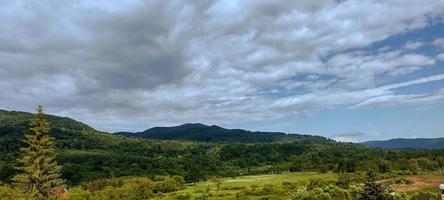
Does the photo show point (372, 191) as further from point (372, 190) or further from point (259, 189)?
point (259, 189)

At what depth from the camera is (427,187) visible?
143 metres

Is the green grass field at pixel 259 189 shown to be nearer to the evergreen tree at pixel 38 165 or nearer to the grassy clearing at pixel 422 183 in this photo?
the grassy clearing at pixel 422 183

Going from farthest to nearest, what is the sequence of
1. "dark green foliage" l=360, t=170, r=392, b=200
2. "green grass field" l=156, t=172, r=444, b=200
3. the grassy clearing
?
1. "green grass field" l=156, t=172, r=444, b=200
2. the grassy clearing
3. "dark green foliage" l=360, t=170, r=392, b=200

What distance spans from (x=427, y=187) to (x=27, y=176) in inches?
5085

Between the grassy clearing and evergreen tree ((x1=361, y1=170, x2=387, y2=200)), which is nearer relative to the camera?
evergreen tree ((x1=361, y1=170, x2=387, y2=200))

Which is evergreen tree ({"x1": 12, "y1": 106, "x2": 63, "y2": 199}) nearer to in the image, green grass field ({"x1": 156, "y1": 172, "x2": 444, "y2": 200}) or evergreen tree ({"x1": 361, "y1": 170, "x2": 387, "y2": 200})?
evergreen tree ({"x1": 361, "y1": 170, "x2": 387, "y2": 200})

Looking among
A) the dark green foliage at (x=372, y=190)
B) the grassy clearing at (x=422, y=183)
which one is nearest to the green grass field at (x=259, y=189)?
the grassy clearing at (x=422, y=183)

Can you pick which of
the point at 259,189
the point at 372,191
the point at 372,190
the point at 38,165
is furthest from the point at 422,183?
the point at 38,165

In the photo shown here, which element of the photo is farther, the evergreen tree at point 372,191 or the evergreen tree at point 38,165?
the evergreen tree at point 38,165

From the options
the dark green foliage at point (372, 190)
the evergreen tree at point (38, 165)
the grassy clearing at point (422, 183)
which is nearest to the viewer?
the dark green foliage at point (372, 190)

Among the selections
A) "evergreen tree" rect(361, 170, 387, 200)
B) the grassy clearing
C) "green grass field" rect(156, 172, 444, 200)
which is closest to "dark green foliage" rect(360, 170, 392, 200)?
"evergreen tree" rect(361, 170, 387, 200)

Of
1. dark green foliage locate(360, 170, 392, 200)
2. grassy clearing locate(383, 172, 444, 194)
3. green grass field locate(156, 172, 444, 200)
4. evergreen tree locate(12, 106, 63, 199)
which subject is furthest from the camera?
green grass field locate(156, 172, 444, 200)

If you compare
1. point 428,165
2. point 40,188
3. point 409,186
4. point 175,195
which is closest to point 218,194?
point 175,195

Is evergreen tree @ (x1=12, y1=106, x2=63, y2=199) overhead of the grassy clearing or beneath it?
overhead
